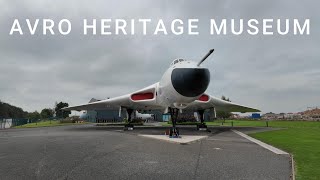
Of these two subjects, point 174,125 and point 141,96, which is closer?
point 174,125

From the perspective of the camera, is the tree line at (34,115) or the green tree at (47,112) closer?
the tree line at (34,115)

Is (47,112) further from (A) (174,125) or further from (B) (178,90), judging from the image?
(B) (178,90)

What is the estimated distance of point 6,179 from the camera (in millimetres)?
5949

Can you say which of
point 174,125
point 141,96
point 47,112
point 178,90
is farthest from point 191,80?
point 47,112

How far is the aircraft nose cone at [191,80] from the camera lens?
48.5ft

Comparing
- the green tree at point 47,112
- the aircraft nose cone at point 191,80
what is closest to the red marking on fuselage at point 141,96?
the aircraft nose cone at point 191,80

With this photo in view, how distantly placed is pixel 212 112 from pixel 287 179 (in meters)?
19.5

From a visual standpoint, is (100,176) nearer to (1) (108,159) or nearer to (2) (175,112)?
(1) (108,159)

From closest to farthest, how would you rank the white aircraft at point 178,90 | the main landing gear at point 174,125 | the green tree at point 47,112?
the white aircraft at point 178,90, the main landing gear at point 174,125, the green tree at point 47,112

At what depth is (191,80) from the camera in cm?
1488

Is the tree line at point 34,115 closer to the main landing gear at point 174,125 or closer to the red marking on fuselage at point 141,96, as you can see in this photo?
the red marking on fuselage at point 141,96

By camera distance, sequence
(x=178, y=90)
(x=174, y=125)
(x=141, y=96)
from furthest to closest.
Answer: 1. (x=141, y=96)
2. (x=174, y=125)
3. (x=178, y=90)

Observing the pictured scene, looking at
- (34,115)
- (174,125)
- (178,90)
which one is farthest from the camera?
(34,115)

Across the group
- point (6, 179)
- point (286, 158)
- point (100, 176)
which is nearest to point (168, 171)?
point (100, 176)
